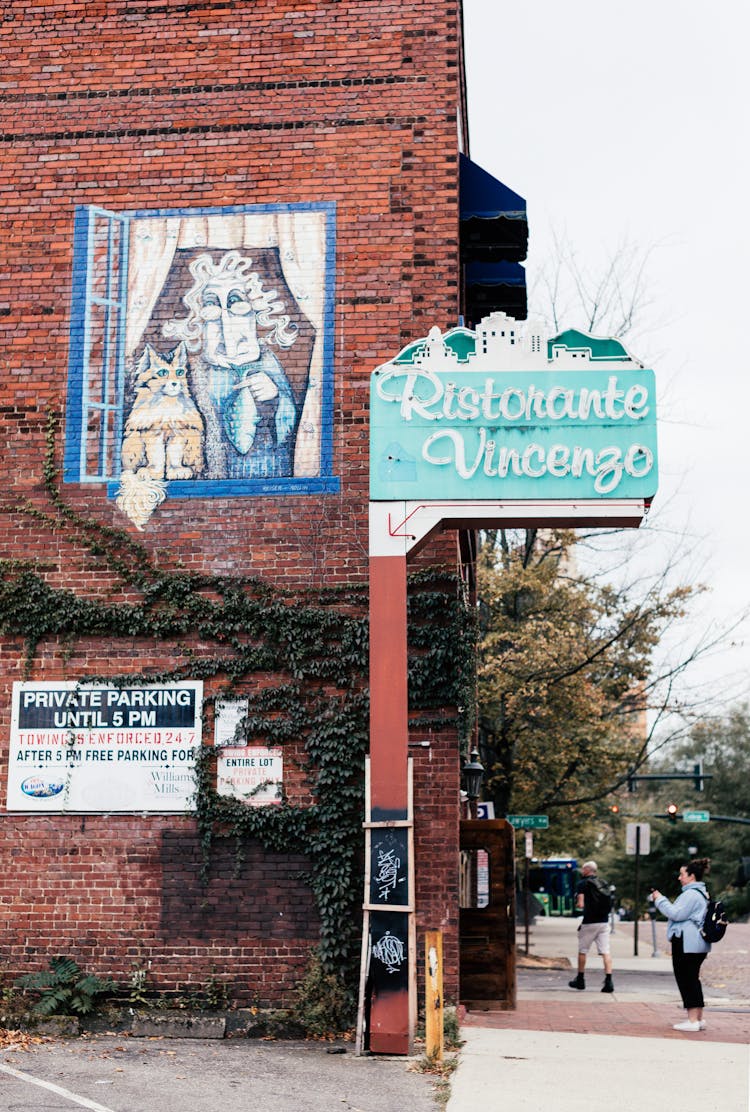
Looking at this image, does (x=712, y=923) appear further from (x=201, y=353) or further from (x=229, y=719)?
(x=201, y=353)

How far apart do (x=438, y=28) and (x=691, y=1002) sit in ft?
33.2

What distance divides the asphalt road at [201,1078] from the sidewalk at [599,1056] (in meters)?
0.59

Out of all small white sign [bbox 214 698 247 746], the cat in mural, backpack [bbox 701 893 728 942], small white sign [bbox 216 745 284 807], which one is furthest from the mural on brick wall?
backpack [bbox 701 893 728 942]

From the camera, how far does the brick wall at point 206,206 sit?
12.1 metres

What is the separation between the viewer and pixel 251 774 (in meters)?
12.3

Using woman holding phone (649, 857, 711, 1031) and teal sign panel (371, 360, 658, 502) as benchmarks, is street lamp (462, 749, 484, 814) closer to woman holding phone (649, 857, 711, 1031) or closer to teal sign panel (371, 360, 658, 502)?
woman holding phone (649, 857, 711, 1031)

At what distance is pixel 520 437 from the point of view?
449 inches

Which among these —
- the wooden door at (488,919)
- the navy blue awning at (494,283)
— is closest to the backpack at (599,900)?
the wooden door at (488,919)

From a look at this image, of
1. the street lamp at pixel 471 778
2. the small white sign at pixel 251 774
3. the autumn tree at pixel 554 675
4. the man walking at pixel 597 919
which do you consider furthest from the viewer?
the autumn tree at pixel 554 675

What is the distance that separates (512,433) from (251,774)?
4.09m

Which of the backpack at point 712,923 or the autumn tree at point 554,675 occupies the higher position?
the autumn tree at point 554,675

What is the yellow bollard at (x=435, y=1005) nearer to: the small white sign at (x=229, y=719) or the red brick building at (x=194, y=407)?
the red brick building at (x=194, y=407)

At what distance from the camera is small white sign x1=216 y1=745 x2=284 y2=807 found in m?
12.3

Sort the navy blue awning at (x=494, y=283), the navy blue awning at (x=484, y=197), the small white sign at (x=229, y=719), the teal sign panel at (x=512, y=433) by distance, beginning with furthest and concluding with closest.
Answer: the navy blue awning at (x=494, y=283) → the navy blue awning at (x=484, y=197) → the small white sign at (x=229, y=719) → the teal sign panel at (x=512, y=433)
